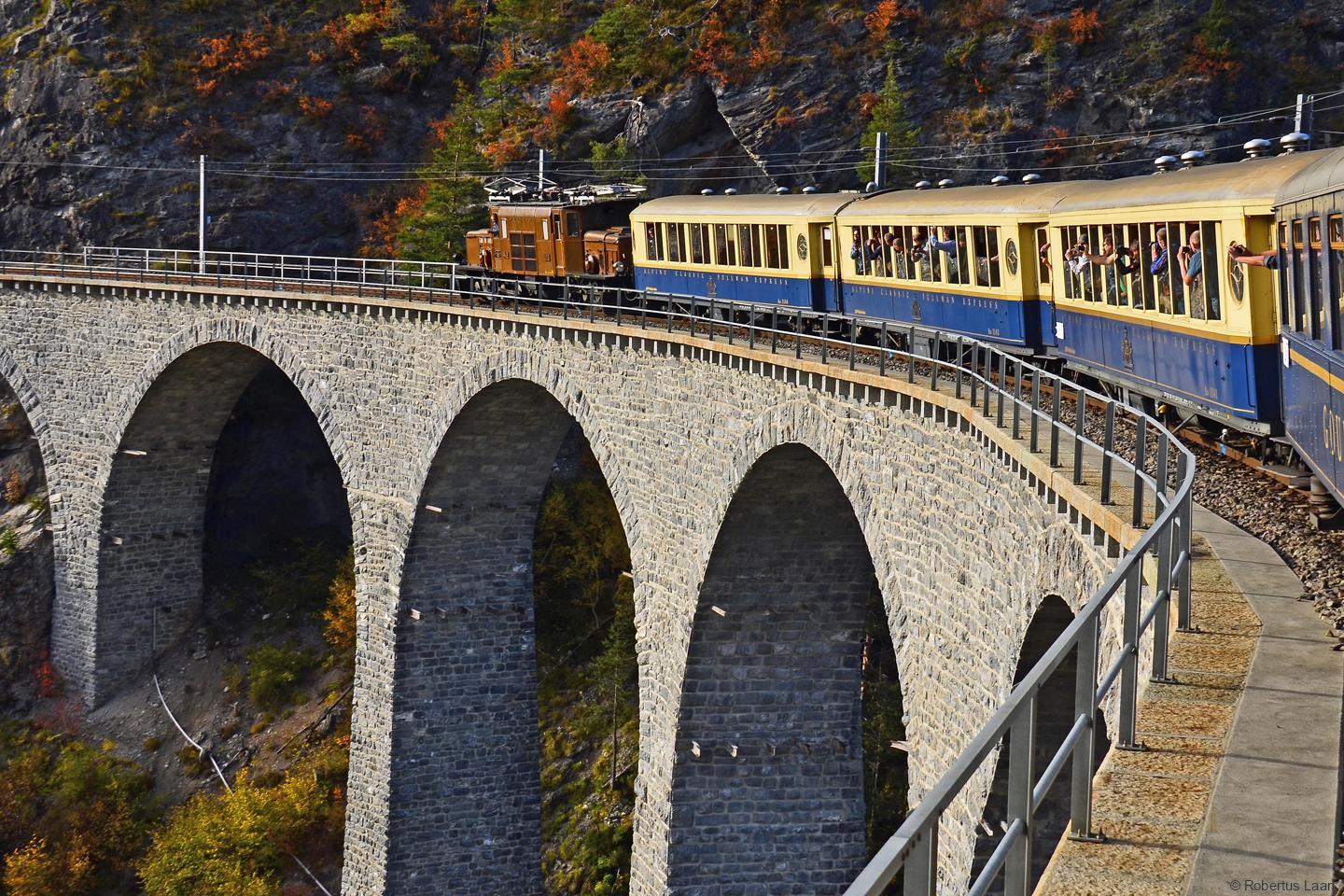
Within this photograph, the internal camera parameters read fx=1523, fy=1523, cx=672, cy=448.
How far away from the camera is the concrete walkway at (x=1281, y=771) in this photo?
5.32 metres

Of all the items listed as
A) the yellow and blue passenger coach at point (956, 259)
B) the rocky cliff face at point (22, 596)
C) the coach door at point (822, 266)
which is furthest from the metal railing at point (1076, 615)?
the rocky cliff face at point (22, 596)

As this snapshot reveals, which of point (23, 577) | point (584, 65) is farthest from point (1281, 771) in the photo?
point (584, 65)

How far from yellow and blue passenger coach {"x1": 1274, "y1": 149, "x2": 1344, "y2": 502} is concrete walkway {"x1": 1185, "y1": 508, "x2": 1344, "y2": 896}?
Answer: 2.71 metres

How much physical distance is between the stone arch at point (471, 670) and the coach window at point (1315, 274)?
21374mm

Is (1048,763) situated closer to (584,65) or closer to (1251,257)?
(1251,257)

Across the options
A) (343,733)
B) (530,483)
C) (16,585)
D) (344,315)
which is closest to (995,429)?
(530,483)

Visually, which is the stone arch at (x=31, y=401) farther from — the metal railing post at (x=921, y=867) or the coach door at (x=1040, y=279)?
the metal railing post at (x=921, y=867)

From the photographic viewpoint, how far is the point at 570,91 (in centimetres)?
6100

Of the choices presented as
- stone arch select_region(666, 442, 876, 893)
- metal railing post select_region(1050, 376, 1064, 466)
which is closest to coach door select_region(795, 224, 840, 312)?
stone arch select_region(666, 442, 876, 893)

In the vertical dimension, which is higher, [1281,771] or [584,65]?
[584,65]

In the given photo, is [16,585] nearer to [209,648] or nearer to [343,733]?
[209,648]

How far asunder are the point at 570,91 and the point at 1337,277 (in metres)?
51.9

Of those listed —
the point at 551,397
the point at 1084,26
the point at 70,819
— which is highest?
the point at 1084,26

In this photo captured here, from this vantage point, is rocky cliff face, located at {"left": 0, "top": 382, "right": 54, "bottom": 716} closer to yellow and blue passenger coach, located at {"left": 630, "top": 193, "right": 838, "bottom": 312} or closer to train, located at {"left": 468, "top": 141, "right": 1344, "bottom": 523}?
train, located at {"left": 468, "top": 141, "right": 1344, "bottom": 523}
